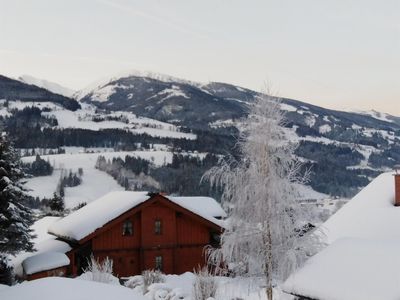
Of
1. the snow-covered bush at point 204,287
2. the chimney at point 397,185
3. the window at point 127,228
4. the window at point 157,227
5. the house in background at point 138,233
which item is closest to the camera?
the snow-covered bush at point 204,287

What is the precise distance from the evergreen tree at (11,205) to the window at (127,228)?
8970 mm

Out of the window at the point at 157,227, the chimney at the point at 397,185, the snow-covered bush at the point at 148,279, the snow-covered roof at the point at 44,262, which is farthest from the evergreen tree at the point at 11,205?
the chimney at the point at 397,185

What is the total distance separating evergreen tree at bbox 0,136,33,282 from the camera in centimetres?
2341

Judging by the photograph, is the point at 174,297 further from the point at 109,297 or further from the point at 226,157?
the point at 109,297

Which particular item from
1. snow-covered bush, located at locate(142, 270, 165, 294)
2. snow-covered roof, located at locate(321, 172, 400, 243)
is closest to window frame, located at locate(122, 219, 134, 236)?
snow-covered bush, located at locate(142, 270, 165, 294)

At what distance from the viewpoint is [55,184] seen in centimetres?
18950

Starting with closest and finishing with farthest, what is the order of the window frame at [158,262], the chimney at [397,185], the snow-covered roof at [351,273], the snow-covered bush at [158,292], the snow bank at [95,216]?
the snow-covered roof at [351,273] < the snow-covered bush at [158,292] < the chimney at [397,185] < the snow bank at [95,216] < the window frame at [158,262]

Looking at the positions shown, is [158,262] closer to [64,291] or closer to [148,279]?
[148,279]

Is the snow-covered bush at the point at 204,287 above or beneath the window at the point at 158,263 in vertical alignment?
above

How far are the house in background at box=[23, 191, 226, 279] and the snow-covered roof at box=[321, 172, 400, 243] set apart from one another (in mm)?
8229

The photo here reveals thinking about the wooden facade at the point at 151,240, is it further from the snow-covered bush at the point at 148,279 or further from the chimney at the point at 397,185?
the chimney at the point at 397,185

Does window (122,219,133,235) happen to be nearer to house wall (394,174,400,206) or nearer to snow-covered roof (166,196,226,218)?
snow-covered roof (166,196,226,218)

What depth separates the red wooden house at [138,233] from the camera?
30969mm

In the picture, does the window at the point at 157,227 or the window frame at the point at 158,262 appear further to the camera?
the window at the point at 157,227
